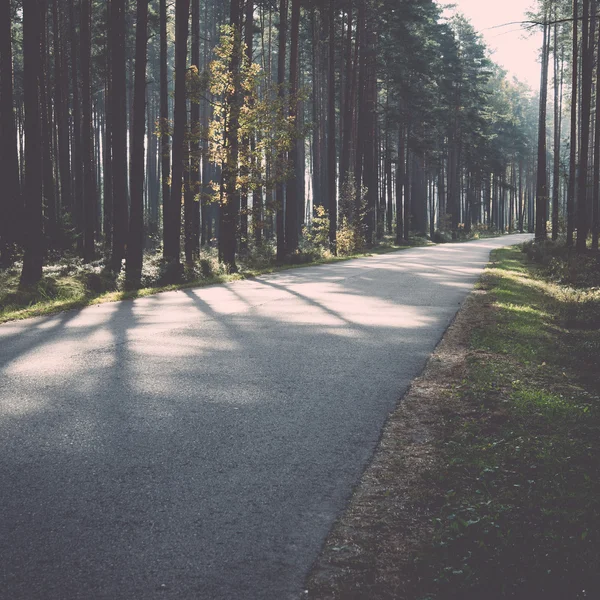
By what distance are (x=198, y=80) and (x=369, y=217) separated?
22932 millimetres

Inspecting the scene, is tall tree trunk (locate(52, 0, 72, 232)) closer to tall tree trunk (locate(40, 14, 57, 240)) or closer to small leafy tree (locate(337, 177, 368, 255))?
tall tree trunk (locate(40, 14, 57, 240))

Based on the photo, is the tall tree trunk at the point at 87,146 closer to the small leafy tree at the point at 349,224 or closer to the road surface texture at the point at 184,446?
the small leafy tree at the point at 349,224

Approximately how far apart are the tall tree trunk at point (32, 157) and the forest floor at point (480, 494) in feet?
37.4

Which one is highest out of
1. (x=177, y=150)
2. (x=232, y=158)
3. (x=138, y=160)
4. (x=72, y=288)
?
(x=177, y=150)

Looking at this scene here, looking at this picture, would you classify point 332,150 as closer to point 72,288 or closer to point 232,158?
point 232,158

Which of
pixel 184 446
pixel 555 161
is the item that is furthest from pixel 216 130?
pixel 555 161

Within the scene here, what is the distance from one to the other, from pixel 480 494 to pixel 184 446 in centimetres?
193

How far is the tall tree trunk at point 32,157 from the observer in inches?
579

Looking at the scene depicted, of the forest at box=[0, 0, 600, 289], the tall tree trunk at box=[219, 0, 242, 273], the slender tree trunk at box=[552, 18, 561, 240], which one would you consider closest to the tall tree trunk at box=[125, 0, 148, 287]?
the forest at box=[0, 0, 600, 289]

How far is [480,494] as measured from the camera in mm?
3480

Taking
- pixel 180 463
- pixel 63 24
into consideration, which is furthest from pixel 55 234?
pixel 180 463

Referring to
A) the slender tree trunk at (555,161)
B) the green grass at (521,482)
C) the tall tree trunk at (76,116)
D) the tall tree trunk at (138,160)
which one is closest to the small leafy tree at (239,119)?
the tall tree trunk at (138,160)

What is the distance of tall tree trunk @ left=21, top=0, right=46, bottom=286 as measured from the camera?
14.7 metres

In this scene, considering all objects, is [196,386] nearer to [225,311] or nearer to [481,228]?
[225,311]
